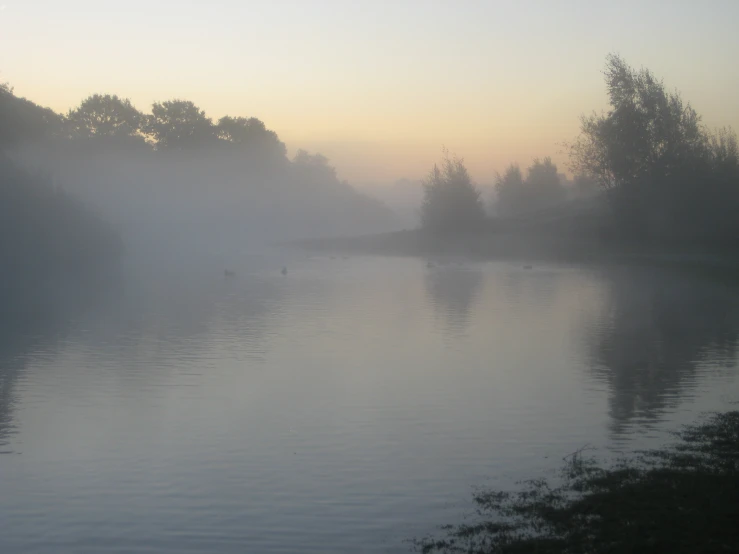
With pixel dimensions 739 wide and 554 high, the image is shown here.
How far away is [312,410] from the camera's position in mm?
13930

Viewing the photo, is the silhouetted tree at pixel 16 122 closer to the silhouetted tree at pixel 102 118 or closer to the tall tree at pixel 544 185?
the silhouetted tree at pixel 102 118

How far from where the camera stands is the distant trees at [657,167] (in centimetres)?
5781

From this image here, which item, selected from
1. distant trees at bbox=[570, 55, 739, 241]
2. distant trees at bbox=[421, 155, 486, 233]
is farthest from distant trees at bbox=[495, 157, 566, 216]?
distant trees at bbox=[570, 55, 739, 241]

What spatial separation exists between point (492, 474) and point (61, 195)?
1978 inches

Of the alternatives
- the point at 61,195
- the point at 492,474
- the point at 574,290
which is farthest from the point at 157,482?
the point at 61,195

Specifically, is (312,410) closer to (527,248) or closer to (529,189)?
(527,248)

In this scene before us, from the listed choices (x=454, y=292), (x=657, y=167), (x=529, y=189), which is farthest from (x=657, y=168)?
(x=529, y=189)

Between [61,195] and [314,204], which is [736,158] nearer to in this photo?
[61,195]

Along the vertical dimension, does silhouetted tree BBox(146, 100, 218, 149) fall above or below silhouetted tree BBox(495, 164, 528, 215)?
above

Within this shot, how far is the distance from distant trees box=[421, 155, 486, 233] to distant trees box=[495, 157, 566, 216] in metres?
20.5

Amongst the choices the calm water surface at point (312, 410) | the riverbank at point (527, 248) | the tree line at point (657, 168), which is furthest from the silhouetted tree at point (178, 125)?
the calm water surface at point (312, 410)

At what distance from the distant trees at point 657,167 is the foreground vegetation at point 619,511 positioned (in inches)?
2077

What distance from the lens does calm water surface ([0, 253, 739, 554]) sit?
348 inches

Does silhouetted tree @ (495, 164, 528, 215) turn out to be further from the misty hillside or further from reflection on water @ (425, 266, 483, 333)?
reflection on water @ (425, 266, 483, 333)
